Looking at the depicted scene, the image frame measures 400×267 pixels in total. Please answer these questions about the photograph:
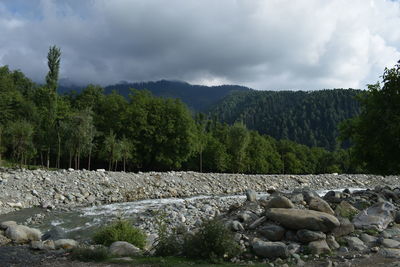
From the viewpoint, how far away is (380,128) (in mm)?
15852

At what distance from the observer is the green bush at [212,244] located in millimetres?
8609

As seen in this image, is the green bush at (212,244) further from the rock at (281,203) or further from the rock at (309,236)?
the rock at (281,203)

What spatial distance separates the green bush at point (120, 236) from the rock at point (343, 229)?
6414mm

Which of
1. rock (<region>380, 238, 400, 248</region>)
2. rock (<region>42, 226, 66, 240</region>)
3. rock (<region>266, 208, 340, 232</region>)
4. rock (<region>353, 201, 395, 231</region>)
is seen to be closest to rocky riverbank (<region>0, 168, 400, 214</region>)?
rock (<region>42, 226, 66, 240</region>)

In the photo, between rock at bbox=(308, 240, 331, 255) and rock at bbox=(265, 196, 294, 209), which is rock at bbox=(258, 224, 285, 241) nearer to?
rock at bbox=(308, 240, 331, 255)

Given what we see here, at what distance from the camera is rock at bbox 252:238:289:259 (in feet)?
28.3

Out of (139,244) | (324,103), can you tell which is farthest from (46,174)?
(324,103)

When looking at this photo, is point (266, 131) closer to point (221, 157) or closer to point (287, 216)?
point (221, 157)

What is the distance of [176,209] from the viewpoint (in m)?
20.4

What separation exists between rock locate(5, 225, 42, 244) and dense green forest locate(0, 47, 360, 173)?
30.1 m

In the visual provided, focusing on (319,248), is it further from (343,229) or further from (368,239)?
(368,239)

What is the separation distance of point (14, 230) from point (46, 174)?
14859 millimetres

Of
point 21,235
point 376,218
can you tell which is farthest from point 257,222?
point 21,235

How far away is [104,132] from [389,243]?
50815 millimetres
